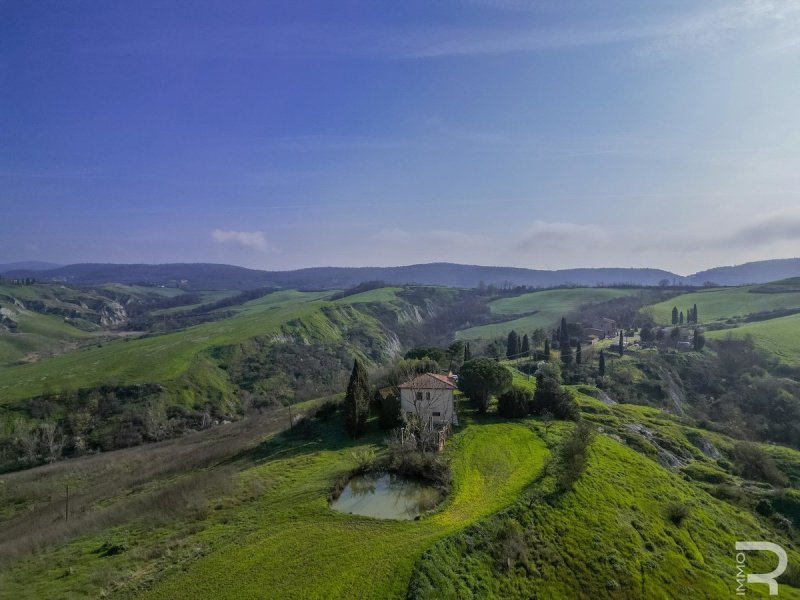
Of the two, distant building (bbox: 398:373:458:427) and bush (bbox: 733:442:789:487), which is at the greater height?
distant building (bbox: 398:373:458:427)

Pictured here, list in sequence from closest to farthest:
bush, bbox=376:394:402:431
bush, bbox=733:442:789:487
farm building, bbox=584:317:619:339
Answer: bush, bbox=733:442:789:487
bush, bbox=376:394:402:431
farm building, bbox=584:317:619:339

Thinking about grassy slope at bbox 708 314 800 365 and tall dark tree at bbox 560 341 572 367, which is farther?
grassy slope at bbox 708 314 800 365

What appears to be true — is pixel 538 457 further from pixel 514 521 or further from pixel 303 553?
pixel 303 553

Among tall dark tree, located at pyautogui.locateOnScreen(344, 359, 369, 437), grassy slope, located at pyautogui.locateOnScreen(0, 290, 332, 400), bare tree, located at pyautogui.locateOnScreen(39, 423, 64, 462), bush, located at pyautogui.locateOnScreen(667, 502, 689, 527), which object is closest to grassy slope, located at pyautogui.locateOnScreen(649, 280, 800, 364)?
bush, located at pyautogui.locateOnScreen(667, 502, 689, 527)

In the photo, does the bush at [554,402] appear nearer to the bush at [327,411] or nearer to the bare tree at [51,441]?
the bush at [327,411]

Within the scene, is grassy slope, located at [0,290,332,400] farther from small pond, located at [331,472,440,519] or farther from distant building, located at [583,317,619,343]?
distant building, located at [583,317,619,343]

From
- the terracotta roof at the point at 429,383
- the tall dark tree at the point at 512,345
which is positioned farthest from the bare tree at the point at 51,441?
the tall dark tree at the point at 512,345
